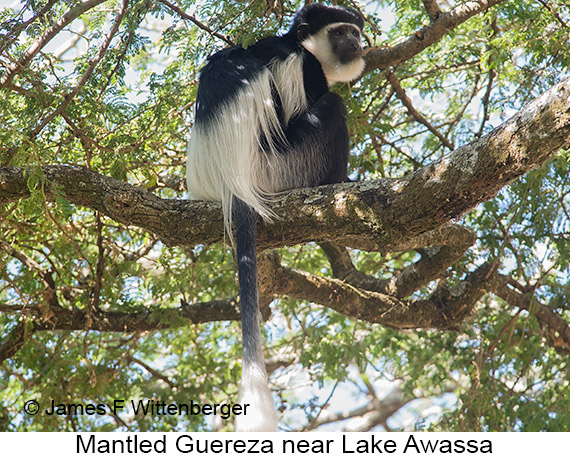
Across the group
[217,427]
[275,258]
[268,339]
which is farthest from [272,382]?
[275,258]

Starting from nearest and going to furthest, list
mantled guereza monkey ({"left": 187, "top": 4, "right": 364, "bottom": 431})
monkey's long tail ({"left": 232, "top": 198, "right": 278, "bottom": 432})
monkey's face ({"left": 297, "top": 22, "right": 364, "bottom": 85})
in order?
monkey's long tail ({"left": 232, "top": 198, "right": 278, "bottom": 432}) < mantled guereza monkey ({"left": 187, "top": 4, "right": 364, "bottom": 431}) < monkey's face ({"left": 297, "top": 22, "right": 364, "bottom": 85})

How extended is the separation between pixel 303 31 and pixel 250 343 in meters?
1.78

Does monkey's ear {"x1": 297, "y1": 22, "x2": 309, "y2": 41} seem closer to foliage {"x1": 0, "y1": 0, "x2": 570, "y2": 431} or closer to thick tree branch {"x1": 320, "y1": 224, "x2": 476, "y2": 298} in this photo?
foliage {"x1": 0, "y1": 0, "x2": 570, "y2": 431}

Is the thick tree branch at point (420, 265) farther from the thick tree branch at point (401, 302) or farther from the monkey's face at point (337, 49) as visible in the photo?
the monkey's face at point (337, 49)

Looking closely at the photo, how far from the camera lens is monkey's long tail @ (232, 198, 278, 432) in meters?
1.84

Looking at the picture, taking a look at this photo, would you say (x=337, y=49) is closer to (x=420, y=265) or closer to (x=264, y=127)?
(x=264, y=127)

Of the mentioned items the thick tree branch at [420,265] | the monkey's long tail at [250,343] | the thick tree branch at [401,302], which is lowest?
the monkey's long tail at [250,343]

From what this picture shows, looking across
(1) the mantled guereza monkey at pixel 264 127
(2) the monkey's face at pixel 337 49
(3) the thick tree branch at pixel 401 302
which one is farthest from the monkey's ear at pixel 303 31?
(3) the thick tree branch at pixel 401 302

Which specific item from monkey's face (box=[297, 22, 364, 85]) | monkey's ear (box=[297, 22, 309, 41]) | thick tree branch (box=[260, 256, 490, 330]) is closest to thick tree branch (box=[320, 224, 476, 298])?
thick tree branch (box=[260, 256, 490, 330])

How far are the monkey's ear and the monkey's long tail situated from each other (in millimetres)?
1182

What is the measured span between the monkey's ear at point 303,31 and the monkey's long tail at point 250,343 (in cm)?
118

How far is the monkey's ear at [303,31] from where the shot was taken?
3.15 m

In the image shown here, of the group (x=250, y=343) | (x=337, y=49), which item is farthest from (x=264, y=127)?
(x=250, y=343)

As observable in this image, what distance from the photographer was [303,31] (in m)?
3.17
